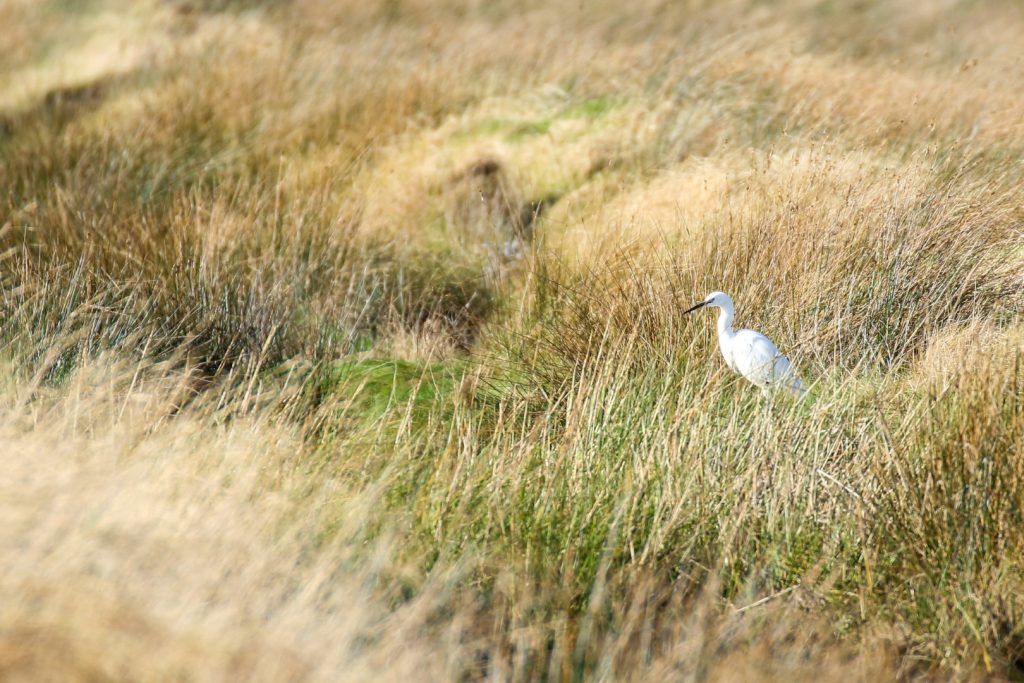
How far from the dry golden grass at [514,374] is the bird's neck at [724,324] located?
14 centimetres

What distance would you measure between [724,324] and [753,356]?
23 centimetres

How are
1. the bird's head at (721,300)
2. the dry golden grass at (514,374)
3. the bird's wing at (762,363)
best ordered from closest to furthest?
the dry golden grass at (514,374) → the bird's wing at (762,363) → the bird's head at (721,300)

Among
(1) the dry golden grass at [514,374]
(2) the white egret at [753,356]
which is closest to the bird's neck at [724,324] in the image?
(2) the white egret at [753,356]

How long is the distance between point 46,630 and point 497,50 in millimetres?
6808

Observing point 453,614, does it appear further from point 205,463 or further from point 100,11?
point 100,11

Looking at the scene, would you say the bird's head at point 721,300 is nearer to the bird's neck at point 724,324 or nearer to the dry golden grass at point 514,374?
the bird's neck at point 724,324

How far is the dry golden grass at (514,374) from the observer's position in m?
2.18

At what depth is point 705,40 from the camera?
8109mm

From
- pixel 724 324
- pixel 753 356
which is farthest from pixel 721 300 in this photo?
pixel 753 356

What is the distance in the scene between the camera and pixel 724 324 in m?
3.49

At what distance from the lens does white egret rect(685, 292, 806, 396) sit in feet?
10.5

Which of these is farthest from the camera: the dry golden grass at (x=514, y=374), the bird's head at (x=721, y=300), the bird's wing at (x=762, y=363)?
the bird's head at (x=721, y=300)

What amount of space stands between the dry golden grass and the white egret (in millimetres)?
76

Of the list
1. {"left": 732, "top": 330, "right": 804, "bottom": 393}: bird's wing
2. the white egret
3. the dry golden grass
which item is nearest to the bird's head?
the white egret
